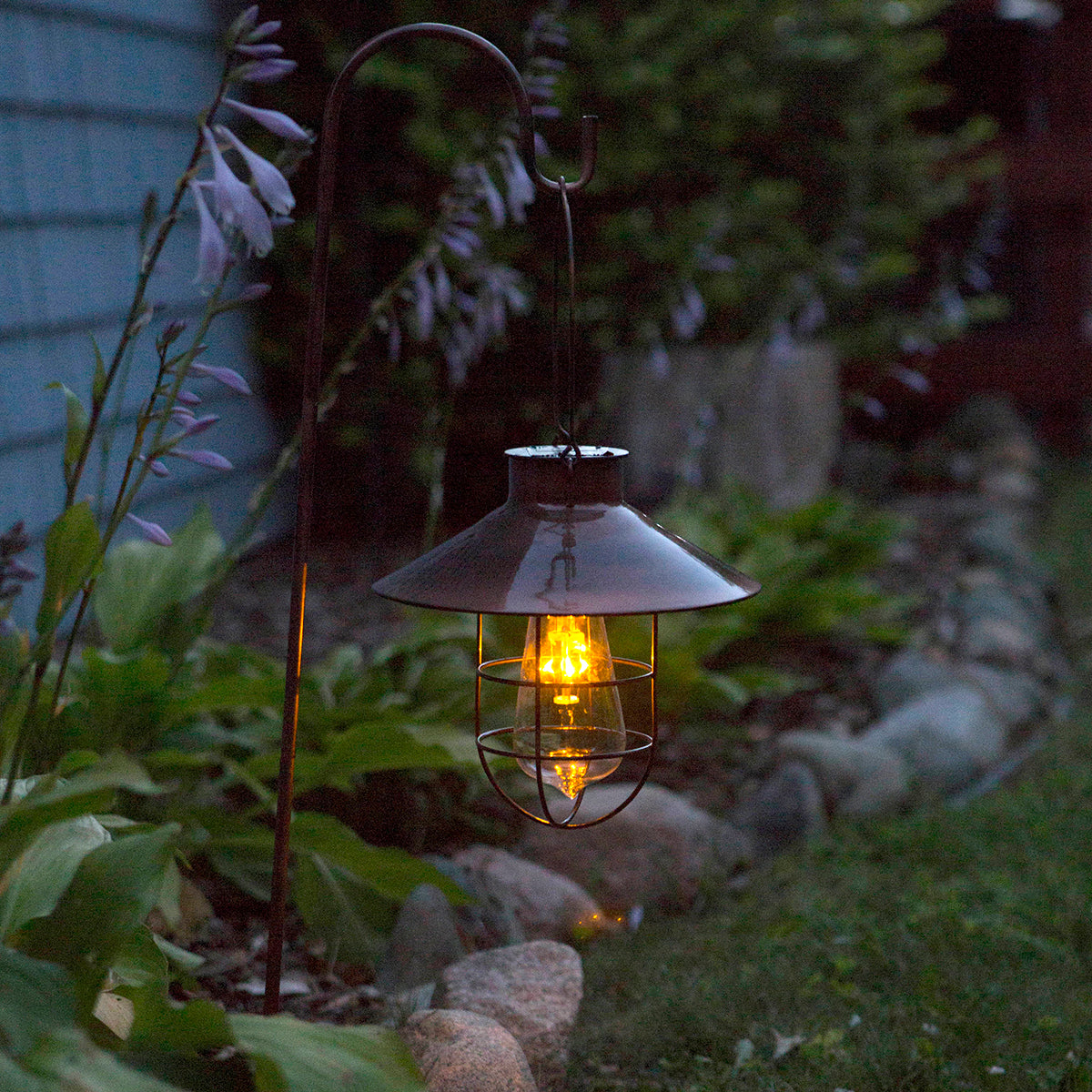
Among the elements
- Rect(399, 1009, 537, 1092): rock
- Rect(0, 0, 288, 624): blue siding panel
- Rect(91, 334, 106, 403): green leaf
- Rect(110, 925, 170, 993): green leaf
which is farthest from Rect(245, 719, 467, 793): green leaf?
Rect(0, 0, 288, 624): blue siding panel

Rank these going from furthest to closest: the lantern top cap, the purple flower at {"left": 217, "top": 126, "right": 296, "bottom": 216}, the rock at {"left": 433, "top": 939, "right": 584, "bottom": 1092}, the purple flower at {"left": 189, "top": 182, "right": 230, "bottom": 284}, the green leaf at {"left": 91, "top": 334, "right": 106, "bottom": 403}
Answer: the rock at {"left": 433, "top": 939, "right": 584, "bottom": 1092} < the green leaf at {"left": 91, "top": 334, "right": 106, "bottom": 403} < the lantern top cap < the purple flower at {"left": 217, "top": 126, "right": 296, "bottom": 216} < the purple flower at {"left": 189, "top": 182, "right": 230, "bottom": 284}

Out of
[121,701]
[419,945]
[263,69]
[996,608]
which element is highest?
[263,69]

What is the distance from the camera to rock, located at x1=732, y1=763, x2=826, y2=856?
3559 millimetres

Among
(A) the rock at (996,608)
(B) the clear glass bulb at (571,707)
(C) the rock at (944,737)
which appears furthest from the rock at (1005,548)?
(B) the clear glass bulb at (571,707)

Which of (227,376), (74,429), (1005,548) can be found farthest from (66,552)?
(1005,548)

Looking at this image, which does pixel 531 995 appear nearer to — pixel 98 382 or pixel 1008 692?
pixel 98 382

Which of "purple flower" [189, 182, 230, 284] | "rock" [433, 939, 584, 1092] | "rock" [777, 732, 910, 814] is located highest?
"purple flower" [189, 182, 230, 284]

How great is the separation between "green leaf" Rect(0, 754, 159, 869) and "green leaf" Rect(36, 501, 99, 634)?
0.46 meters

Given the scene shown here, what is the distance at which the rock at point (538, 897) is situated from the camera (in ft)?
9.39

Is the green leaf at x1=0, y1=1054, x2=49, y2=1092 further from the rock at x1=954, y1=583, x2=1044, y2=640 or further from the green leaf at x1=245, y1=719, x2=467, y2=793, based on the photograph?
the rock at x1=954, y1=583, x2=1044, y2=640

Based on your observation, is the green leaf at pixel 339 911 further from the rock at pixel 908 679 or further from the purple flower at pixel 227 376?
the rock at pixel 908 679

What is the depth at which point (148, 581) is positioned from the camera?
3.04 m

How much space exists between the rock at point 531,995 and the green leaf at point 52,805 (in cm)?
98

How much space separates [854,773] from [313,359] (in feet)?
8.19
